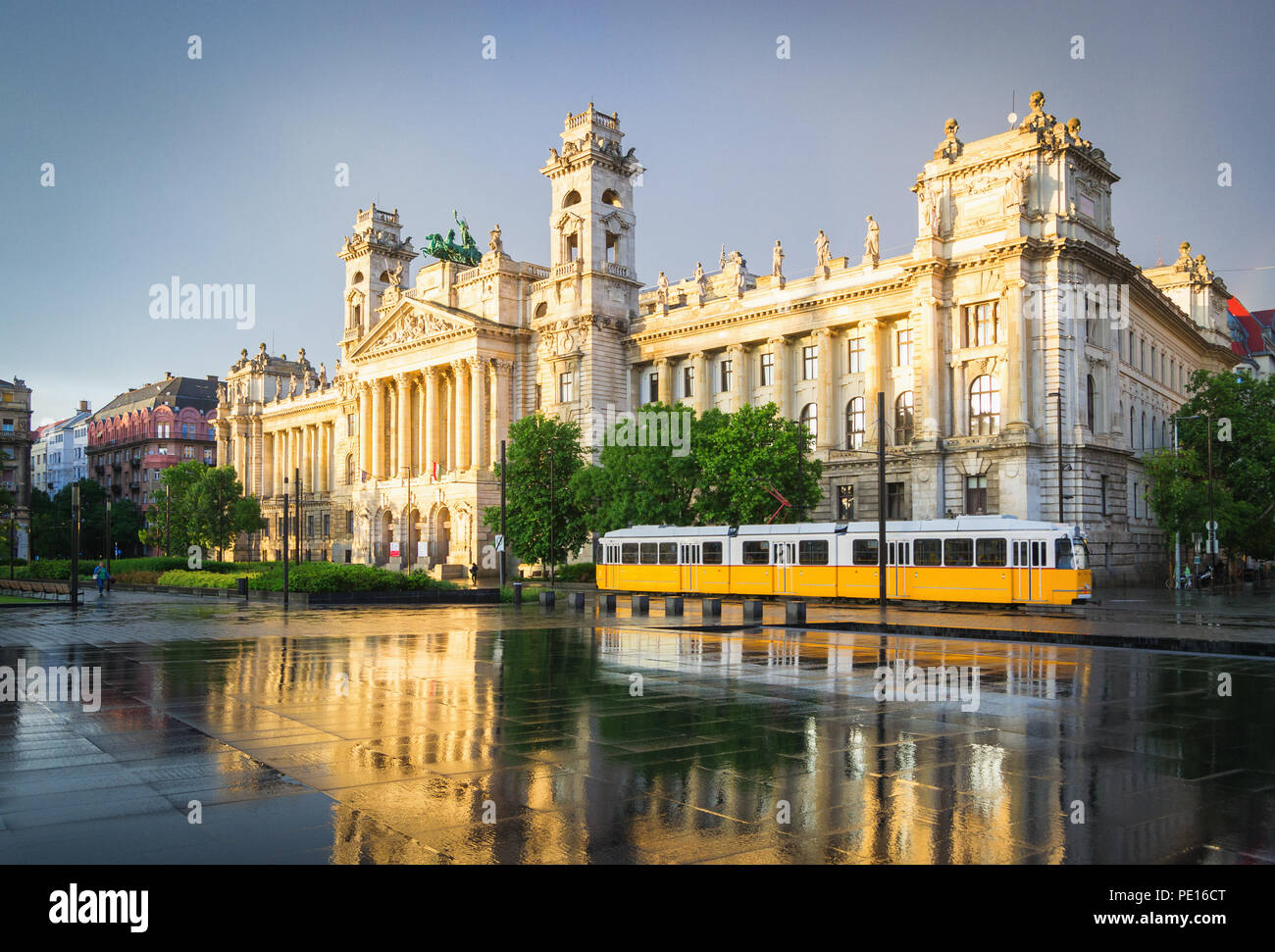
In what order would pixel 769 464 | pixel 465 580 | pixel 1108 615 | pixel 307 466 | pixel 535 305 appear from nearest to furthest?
pixel 1108 615
pixel 769 464
pixel 465 580
pixel 535 305
pixel 307 466

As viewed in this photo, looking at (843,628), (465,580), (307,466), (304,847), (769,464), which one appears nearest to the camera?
(304,847)

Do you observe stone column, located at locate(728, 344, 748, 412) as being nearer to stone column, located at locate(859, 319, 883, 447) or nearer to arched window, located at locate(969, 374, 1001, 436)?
stone column, located at locate(859, 319, 883, 447)

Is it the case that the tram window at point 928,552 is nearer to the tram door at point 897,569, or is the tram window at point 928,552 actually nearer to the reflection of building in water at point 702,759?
the tram door at point 897,569

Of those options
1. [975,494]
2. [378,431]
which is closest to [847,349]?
[975,494]

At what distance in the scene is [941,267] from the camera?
54.5m

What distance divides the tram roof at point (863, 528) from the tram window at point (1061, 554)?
0.44 meters

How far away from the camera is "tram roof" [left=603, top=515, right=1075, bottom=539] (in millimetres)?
34344

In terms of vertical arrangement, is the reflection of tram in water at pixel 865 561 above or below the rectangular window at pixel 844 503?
below

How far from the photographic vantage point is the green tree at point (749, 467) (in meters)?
49.2

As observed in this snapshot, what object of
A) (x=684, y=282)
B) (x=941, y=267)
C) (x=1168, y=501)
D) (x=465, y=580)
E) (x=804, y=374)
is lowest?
(x=465, y=580)

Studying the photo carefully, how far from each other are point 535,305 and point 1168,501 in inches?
1798

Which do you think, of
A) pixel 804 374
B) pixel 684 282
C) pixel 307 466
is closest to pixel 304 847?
pixel 804 374

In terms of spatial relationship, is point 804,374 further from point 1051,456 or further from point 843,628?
point 843,628

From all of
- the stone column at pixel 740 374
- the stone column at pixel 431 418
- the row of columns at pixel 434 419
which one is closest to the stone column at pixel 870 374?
the stone column at pixel 740 374
